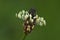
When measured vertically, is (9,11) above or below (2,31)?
above

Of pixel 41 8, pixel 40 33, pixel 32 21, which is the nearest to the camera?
pixel 32 21

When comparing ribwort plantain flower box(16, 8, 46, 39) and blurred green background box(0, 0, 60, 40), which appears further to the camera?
blurred green background box(0, 0, 60, 40)

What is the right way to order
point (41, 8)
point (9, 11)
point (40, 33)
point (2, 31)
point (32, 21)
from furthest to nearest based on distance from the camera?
point (41, 8), point (9, 11), point (40, 33), point (2, 31), point (32, 21)

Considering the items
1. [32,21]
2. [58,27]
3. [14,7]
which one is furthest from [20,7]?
[32,21]

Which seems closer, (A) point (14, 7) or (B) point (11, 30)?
(B) point (11, 30)

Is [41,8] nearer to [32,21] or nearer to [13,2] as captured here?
[13,2]

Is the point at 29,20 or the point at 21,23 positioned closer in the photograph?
the point at 29,20

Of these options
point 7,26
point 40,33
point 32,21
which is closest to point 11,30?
point 7,26

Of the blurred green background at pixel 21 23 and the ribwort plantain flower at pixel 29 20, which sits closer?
the ribwort plantain flower at pixel 29 20
